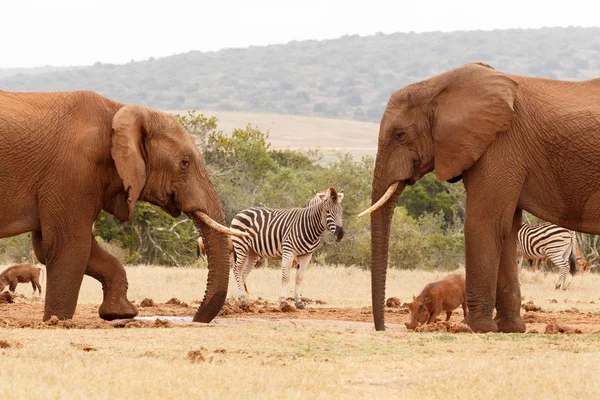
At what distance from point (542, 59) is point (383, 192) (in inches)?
7485

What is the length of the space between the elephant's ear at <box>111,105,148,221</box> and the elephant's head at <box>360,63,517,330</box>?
2406 mm

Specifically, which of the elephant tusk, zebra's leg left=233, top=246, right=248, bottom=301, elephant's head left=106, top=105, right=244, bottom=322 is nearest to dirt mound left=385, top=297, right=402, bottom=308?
zebra's leg left=233, top=246, right=248, bottom=301

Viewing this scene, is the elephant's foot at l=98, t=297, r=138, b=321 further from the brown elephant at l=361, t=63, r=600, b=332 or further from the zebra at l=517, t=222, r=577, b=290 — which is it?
the zebra at l=517, t=222, r=577, b=290

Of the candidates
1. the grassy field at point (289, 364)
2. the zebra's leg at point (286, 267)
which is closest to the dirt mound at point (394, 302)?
the zebra's leg at point (286, 267)

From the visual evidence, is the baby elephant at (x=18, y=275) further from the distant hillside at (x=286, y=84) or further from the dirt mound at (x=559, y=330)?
the distant hillside at (x=286, y=84)

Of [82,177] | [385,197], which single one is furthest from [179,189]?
[385,197]

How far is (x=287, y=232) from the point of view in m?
16.7

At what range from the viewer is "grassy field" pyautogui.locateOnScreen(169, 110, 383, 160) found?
105 meters

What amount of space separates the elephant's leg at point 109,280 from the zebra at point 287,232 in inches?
183

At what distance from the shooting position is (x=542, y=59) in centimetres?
19488

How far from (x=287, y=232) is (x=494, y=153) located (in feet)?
20.6

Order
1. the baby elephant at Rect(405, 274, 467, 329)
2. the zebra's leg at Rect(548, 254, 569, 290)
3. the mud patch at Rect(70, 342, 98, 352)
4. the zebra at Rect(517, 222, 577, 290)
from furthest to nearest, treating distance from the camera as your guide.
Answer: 1. the zebra at Rect(517, 222, 577, 290)
2. the zebra's leg at Rect(548, 254, 569, 290)
3. the baby elephant at Rect(405, 274, 467, 329)
4. the mud patch at Rect(70, 342, 98, 352)

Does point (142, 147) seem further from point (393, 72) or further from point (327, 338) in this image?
point (393, 72)

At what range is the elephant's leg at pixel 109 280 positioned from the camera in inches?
458
